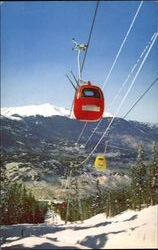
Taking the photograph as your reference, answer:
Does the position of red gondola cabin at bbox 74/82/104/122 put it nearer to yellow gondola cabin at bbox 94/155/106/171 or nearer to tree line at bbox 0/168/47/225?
yellow gondola cabin at bbox 94/155/106/171

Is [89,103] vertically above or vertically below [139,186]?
above

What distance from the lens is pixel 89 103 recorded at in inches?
532

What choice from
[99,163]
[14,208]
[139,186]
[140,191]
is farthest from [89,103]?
[14,208]

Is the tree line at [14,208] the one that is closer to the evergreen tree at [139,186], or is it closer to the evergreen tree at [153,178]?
the evergreen tree at [139,186]

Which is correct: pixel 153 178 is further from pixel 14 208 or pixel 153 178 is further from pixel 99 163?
pixel 99 163

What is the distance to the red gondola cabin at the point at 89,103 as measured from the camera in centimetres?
1348

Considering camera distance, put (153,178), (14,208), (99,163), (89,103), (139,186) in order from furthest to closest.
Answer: (14,208) < (139,186) < (153,178) < (99,163) < (89,103)

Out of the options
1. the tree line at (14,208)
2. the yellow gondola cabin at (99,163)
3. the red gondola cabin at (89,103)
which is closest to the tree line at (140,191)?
the tree line at (14,208)

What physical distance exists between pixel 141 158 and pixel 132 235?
4482 cm

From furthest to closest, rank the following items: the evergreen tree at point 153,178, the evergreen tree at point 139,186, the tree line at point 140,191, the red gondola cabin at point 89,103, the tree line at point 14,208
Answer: the tree line at point 14,208 → the evergreen tree at point 139,186 → the tree line at point 140,191 → the evergreen tree at point 153,178 → the red gondola cabin at point 89,103

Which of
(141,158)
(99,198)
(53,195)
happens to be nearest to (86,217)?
(99,198)

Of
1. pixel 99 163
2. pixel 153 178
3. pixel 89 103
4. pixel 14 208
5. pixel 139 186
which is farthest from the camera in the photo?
pixel 14 208

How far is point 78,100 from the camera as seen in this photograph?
44.7 feet

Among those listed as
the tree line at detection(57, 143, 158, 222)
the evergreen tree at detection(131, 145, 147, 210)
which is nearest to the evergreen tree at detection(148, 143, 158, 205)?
the tree line at detection(57, 143, 158, 222)
